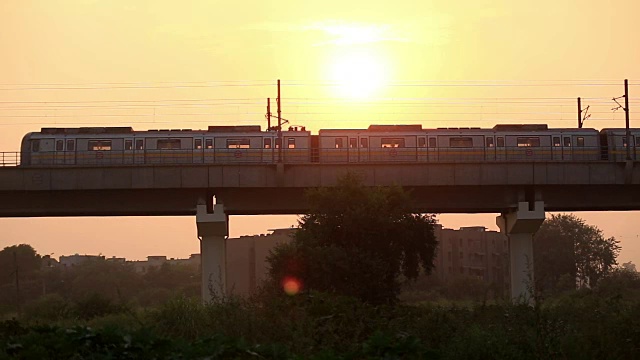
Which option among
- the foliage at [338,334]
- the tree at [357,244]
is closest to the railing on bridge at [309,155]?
the tree at [357,244]

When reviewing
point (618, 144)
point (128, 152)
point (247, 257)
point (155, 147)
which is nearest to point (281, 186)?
point (155, 147)

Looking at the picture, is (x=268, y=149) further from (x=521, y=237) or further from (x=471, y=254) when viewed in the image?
(x=471, y=254)

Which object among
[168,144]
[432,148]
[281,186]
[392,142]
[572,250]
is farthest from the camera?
[572,250]

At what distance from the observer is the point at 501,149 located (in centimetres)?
6450

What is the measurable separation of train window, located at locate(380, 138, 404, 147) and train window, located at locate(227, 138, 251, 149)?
29.7 feet

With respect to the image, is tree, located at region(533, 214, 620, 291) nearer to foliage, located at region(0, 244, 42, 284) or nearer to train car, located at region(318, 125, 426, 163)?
train car, located at region(318, 125, 426, 163)

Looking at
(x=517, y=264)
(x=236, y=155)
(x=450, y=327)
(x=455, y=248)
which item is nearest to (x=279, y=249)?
(x=236, y=155)

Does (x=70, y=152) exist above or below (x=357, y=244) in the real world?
above

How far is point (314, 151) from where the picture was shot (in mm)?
64312

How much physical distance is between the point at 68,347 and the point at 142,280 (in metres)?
142

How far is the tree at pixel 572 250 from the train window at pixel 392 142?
5625 centimetres

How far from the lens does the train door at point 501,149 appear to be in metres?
64.4

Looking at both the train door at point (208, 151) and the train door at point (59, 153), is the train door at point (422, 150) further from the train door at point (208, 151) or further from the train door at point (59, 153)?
the train door at point (59, 153)

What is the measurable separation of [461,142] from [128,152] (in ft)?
73.8
